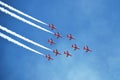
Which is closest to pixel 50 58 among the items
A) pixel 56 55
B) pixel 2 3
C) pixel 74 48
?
pixel 56 55

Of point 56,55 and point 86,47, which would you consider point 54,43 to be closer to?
point 56,55

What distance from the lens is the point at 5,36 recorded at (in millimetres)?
88312

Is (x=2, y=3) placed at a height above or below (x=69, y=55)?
below

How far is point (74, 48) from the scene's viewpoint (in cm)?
12331

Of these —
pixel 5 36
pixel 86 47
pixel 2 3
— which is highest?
pixel 86 47

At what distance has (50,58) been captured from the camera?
121500mm

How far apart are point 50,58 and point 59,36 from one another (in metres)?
9.49

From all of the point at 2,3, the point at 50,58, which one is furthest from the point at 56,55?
the point at 2,3

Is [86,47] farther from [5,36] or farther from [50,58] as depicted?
[5,36]

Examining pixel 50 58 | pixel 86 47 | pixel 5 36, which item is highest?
pixel 86 47

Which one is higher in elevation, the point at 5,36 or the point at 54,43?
the point at 54,43

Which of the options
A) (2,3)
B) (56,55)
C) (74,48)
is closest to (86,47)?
(74,48)

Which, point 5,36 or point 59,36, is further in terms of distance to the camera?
point 59,36

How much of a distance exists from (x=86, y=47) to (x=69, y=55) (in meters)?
7.44
